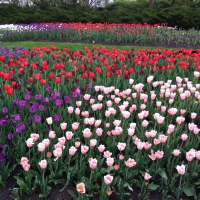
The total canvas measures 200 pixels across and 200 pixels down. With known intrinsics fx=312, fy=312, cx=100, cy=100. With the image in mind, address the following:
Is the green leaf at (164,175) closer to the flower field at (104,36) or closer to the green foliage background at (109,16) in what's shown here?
the flower field at (104,36)

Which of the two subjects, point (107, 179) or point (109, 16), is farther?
point (109, 16)

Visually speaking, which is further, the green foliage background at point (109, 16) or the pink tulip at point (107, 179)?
the green foliage background at point (109, 16)

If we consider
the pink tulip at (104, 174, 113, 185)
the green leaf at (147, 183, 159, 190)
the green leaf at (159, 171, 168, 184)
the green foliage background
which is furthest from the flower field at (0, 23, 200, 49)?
the pink tulip at (104, 174, 113, 185)

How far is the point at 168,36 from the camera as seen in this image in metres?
12.8

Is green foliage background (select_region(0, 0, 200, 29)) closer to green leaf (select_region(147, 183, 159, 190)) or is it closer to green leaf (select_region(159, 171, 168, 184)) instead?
green leaf (select_region(159, 171, 168, 184))

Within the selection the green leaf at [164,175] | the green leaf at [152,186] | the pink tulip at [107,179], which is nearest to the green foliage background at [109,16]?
the green leaf at [164,175]

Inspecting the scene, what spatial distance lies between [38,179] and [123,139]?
106cm

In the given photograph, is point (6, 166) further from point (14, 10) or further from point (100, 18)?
point (14, 10)

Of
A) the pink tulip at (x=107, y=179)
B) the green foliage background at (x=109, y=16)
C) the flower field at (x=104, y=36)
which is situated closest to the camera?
the pink tulip at (x=107, y=179)

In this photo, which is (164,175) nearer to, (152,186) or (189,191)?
(152,186)

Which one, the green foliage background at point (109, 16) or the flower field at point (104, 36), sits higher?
the green foliage background at point (109, 16)

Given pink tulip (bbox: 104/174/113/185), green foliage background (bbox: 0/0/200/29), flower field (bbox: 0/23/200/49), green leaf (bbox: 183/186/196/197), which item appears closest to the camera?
pink tulip (bbox: 104/174/113/185)

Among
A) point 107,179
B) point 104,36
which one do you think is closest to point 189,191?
point 107,179

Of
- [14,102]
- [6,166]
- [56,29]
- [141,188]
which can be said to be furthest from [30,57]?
[56,29]
